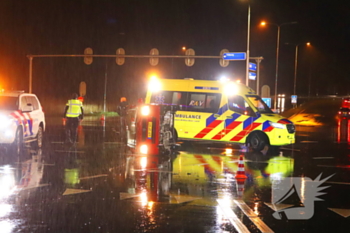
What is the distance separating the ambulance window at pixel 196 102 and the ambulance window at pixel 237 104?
0.98 m

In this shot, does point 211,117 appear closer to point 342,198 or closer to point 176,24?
point 342,198

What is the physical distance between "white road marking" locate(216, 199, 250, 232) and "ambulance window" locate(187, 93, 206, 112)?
8938 mm

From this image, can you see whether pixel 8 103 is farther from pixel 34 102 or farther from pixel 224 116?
pixel 224 116

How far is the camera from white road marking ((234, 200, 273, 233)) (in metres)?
6.50

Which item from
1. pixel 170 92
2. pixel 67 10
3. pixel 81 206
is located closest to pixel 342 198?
pixel 81 206

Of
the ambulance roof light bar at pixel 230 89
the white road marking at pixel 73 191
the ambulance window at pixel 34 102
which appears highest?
the ambulance roof light bar at pixel 230 89

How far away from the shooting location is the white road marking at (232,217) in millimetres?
6488

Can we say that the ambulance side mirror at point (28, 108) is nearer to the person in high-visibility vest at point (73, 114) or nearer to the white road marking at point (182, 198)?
the person in high-visibility vest at point (73, 114)

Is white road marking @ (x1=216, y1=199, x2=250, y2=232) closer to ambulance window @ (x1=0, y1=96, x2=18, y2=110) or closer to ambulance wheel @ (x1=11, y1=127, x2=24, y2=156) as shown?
ambulance wheel @ (x1=11, y1=127, x2=24, y2=156)

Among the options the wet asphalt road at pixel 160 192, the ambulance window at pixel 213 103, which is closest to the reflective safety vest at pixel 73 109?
the wet asphalt road at pixel 160 192

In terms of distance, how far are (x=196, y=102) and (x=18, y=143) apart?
620 centimetres

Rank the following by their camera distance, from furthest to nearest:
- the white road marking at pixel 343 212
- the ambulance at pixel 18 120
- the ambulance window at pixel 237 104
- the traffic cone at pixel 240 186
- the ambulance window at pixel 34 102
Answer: the ambulance window at pixel 237 104 < the ambulance window at pixel 34 102 < the ambulance at pixel 18 120 < the traffic cone at pixel 240 186 < the white road marking at pixel 343 212

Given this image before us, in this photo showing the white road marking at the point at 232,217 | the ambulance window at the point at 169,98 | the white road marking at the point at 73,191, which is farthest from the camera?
the ambulance window at the point at 169,98

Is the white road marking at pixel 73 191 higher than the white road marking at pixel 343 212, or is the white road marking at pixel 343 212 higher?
the white road marking at pixel 73 191
